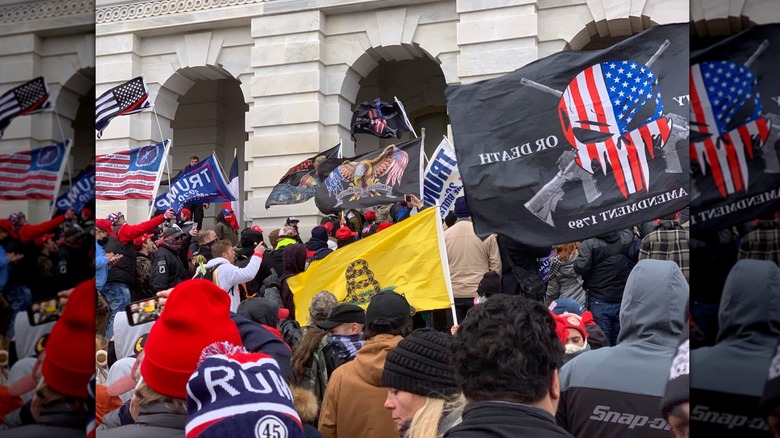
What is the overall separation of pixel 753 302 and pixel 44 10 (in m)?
0.80

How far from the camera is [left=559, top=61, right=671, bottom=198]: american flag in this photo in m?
5.05

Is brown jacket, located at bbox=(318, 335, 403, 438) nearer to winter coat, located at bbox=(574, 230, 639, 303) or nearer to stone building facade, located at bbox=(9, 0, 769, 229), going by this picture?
winter coat, located at bbox=(574, 230, 639, 303)

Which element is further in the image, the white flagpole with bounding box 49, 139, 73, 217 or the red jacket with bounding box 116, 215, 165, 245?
the red jacket with bounding box 116, 215, 165, 245

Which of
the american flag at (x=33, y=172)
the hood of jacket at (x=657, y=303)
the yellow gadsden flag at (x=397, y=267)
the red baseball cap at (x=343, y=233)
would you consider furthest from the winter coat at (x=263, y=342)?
the red baseball cap at (x=343, y=233)

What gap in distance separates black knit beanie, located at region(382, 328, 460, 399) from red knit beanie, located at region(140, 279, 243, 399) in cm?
77

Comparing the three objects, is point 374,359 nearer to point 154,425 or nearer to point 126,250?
point 154,425

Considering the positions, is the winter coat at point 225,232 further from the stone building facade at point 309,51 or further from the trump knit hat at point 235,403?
the trump knit hat at point 235,403

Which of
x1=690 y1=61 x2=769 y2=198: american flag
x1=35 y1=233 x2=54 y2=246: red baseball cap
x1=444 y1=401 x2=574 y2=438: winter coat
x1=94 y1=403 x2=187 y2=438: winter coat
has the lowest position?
x1=94 y1=403 x2=187 y2=438: winter coat

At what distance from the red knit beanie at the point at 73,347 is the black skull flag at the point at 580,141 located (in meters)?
4.15

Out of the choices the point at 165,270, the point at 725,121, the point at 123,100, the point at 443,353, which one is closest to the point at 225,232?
the point at 123,100

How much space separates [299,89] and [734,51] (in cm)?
1802

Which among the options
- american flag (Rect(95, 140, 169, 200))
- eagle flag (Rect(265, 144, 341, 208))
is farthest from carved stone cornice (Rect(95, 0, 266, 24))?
american flag (Rect(95, 140, 169, 200))

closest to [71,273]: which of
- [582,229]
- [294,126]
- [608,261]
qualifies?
[582,229]

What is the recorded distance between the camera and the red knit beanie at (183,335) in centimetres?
298
